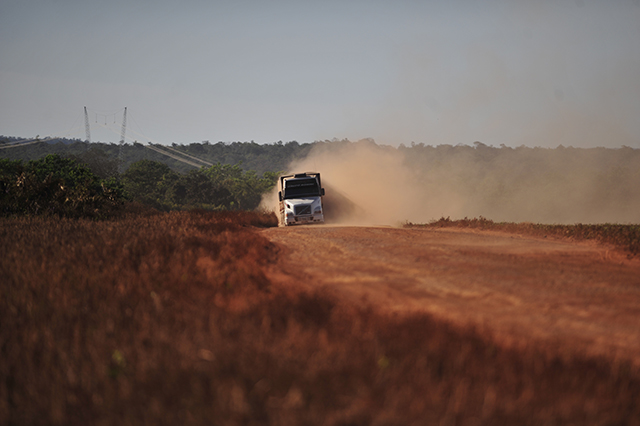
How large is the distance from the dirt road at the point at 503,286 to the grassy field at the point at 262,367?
0.81 metres

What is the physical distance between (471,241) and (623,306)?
28.1 ft

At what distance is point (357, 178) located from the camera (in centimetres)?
4825

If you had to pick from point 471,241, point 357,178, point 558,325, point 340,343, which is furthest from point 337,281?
point 357,178

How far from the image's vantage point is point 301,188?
31672 mm

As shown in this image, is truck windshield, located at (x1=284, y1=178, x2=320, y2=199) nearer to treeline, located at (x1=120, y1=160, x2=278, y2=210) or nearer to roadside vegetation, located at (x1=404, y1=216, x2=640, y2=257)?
roadside vegetation, located at (x1=404, y1=216, x2=640, y2=257)

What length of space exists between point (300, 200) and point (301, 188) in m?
1.25

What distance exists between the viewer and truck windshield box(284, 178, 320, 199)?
103 feet

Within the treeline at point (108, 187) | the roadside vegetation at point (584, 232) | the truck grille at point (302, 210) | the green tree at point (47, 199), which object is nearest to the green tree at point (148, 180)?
the treeline at point (108, 187)

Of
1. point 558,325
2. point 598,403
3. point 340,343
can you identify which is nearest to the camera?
point 598,403

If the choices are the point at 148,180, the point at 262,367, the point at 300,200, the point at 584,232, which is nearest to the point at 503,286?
the point at 262,367

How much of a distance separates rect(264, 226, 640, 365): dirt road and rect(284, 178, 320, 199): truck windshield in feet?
58.5

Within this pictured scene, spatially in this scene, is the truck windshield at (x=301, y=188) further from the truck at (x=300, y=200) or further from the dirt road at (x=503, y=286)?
the dirt road at (x=503, y=286)

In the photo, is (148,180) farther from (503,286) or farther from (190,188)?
(503,286)

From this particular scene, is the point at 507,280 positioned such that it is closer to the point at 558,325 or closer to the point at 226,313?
the point at 558,325
